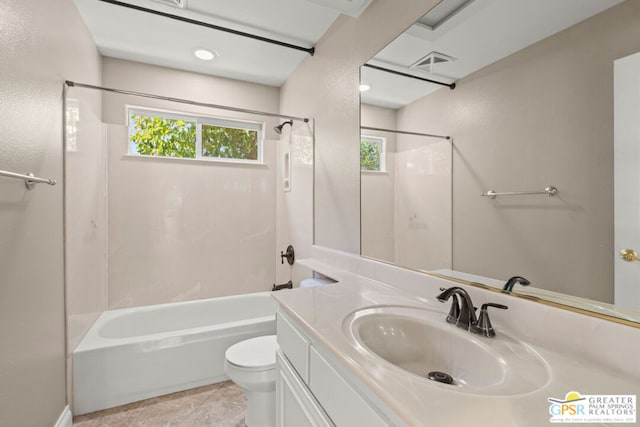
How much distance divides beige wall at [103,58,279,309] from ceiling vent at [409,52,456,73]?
2008mm

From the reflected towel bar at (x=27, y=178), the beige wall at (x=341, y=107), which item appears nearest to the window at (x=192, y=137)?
the beige wall at (x=341, y=107)

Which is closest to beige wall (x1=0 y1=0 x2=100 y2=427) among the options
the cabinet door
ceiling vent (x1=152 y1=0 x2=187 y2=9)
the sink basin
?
ceiling vent (x1=152 y1=0 x2=187 y2=9)

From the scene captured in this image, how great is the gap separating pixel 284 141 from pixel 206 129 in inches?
31.3

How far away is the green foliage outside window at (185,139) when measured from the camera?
266cm

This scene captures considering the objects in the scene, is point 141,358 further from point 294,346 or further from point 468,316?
point 468,316

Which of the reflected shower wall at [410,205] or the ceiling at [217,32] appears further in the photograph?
the ceiling at [217,32]

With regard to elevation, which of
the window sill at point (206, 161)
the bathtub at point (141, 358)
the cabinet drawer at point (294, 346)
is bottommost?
the bathtub at point (141, 358)

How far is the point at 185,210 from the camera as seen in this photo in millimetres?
2764

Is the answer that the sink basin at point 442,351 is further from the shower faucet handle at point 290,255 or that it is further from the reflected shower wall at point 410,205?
the shower faucet handle at point 290,255

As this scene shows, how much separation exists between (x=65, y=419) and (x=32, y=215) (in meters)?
1.18

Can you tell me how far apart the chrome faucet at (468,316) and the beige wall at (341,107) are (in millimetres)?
865

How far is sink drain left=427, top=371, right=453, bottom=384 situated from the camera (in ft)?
2.73

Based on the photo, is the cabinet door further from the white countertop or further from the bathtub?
the bathtub

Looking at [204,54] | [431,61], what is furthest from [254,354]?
[204,54]
